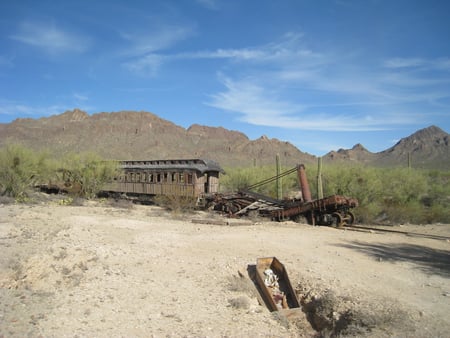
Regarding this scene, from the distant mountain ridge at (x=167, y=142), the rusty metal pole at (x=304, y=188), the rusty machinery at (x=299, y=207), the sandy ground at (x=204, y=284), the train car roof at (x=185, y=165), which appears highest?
the distant mountain ridge at (x=167, y=142)

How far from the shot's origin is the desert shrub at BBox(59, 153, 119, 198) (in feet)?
81.0

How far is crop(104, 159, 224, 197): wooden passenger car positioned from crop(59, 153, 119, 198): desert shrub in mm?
1001

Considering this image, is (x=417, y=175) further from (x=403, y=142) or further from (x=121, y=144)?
(x=121, y=144)

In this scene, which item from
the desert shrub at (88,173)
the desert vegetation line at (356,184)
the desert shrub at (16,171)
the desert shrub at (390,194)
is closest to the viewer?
the desert shrub at (390,194)

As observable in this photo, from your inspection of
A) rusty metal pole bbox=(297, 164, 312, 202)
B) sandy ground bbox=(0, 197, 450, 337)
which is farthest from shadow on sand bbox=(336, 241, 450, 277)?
rusty metal pole bbox=(297, 164, 312, 202)

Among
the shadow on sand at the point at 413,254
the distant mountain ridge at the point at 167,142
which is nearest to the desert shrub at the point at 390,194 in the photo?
the shadow on sand at the point at 413,254

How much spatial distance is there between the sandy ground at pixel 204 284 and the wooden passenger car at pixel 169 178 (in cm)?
915

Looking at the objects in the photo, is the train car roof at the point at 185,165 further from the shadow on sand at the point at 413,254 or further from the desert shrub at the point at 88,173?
the shadow on sand at the point at 413,254

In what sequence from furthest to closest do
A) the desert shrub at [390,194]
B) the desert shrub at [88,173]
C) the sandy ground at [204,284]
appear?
the desert shrub at [88,173] → the desert shrub at [390,194] → the sandy ground at [204,284]

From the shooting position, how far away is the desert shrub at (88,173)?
81.0 feet

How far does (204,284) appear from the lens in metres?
8.02

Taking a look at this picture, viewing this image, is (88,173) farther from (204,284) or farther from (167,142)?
(167,142)

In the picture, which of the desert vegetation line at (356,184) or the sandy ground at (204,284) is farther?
the desert vegetation line at (356,184)

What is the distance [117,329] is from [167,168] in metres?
17.5
